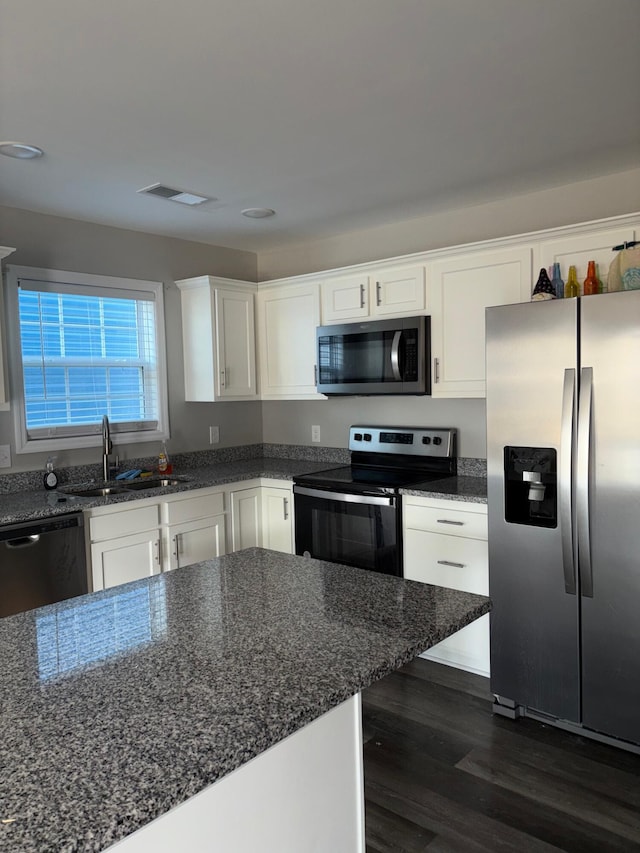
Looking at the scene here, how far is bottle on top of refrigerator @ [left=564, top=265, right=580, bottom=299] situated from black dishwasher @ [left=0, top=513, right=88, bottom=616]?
2.54 m

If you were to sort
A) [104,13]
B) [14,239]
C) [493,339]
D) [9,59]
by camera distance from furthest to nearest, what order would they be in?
[14,239] → [493,339] → [9,59] → [104,13]

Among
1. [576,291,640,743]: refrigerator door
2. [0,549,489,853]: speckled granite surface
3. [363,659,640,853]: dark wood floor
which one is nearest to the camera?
[0,549,489,853]: speckled granite surface

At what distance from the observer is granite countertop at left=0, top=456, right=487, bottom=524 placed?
2.98m

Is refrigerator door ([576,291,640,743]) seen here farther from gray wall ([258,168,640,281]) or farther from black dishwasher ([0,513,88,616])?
black dishwasher ([0,513,88,616])

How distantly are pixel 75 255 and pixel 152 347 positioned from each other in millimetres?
738

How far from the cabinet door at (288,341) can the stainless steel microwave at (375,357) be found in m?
0.12

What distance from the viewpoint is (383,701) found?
115 inches

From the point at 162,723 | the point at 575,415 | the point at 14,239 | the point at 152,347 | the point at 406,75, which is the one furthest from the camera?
the point at 152,347

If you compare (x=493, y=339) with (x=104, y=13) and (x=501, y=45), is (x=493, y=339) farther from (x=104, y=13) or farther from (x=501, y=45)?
(x=104, y=13)

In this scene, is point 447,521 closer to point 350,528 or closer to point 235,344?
point 350,528

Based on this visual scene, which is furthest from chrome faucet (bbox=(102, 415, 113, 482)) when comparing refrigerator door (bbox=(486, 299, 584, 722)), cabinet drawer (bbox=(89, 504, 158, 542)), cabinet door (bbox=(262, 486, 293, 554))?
refrigerator door (bbox=(486, 299, 584, 722))

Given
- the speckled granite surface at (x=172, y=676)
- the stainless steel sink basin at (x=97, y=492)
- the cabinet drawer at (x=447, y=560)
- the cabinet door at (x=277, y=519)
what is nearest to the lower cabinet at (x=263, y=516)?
the cabinet door at (x=277, y=519)

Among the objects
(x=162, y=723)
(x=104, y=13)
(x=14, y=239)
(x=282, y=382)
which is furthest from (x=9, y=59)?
(x=282, y=382)

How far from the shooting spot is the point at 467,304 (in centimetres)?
334
